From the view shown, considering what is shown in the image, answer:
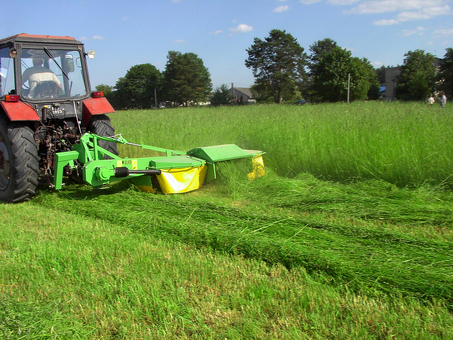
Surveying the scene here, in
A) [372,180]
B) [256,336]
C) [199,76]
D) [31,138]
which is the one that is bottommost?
[256,336]

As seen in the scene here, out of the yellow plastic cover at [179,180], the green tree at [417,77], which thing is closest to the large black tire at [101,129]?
the yellow plastic cover at [179,180]

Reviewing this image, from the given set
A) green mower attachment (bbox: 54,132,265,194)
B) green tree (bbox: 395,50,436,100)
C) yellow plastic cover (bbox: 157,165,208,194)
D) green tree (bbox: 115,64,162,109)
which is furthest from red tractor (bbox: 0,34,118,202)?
green tree (bbox: 115,64,162,109)

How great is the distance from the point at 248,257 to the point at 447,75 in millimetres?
35846

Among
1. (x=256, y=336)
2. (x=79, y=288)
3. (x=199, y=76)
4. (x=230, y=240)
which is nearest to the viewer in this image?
(x=256, y=336)

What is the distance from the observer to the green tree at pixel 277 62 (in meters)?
52.2

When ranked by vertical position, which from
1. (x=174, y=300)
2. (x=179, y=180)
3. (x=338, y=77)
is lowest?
(x=174, y=300)

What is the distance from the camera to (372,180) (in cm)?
525

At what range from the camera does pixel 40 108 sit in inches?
204

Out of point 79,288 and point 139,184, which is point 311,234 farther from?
point 139,184

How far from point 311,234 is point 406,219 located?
1.18 m

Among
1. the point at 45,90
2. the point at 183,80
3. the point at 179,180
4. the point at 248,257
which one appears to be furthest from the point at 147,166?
the point at 183,80

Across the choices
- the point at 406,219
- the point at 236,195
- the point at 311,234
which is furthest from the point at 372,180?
the point at 311,234

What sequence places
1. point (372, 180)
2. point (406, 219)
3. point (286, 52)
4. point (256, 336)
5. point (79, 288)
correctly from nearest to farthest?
point (256, 336) → point (79, 288) → point (406, 219) → point (372, 180) → point (286, 52)

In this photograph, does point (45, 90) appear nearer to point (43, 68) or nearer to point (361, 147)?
point (43, 68)
